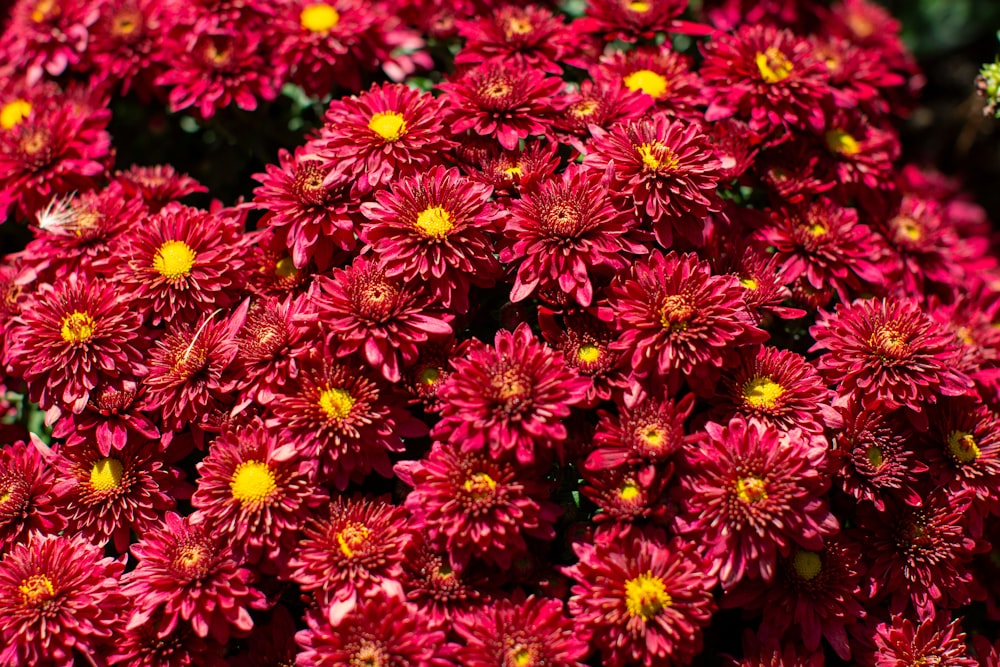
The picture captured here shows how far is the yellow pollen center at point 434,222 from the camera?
2.12 metres

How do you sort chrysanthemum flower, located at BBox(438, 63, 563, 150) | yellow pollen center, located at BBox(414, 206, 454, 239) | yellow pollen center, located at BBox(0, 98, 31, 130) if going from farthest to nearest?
yellow pollen center, located at BBox(0, 98, 31, 130)
chrysanthemum flower, located at BBox(438, 63, 563, 150)
yellow pollen center, located at BBox(414, 206, 454, 239)

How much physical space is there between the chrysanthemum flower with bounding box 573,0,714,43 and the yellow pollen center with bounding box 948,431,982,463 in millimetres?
1435

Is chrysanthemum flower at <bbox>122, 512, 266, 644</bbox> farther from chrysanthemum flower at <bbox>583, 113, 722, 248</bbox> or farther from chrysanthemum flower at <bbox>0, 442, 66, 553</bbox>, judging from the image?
chrysanthemum flower at <bbox>583, 113, 722, 248</bbox>

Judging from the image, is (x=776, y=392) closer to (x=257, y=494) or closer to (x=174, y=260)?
(x=257, y=494)

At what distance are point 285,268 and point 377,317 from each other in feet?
1.50

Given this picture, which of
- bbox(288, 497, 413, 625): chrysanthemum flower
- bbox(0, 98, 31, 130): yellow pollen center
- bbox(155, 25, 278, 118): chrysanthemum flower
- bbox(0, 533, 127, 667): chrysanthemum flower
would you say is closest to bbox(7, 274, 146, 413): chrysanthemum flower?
bbox(0, 533, 127, 667): chrysanthemum flower


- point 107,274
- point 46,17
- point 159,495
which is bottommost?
point 159,495

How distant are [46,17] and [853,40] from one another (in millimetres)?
2893

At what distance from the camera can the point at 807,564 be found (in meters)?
2.11

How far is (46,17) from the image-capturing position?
9.92 ft

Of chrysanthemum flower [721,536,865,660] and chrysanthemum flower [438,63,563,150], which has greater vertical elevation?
chrysanthemum flower [438,63,563,150]

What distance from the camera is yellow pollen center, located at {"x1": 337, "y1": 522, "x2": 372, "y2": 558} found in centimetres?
200

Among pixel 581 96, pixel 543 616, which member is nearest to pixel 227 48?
pixel 581 96

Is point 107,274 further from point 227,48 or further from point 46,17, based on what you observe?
point 46,17
